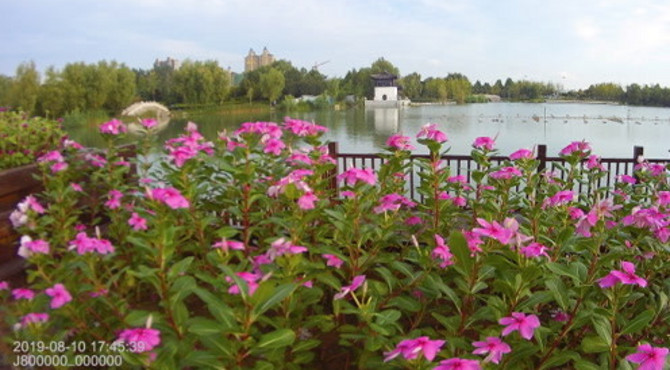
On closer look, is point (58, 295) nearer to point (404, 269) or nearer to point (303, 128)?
point (404, 269)

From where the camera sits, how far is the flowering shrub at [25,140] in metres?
5.04

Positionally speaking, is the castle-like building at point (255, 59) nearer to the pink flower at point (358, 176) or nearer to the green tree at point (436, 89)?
the green tree at point (436, 89)

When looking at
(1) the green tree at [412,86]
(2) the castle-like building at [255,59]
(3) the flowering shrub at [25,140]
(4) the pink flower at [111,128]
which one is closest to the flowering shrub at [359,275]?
(4) the pink flower at [111,128]

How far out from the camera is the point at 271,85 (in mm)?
55344

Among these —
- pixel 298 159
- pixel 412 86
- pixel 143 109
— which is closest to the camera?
pixel 298 159

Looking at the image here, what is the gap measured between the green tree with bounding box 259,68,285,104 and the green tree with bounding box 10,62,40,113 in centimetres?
2976

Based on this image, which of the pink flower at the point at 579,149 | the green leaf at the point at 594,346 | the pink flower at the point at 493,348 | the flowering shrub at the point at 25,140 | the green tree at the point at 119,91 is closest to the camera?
the pink flower at the point at 493,348

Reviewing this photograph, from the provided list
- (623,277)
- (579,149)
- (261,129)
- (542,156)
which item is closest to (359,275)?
(623,277)

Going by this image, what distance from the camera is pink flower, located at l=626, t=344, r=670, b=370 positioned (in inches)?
44.9

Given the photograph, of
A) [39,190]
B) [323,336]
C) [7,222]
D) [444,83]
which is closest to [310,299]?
[323,336]

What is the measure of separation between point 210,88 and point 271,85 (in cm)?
976

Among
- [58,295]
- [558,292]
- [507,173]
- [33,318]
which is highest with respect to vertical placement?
[507,173]

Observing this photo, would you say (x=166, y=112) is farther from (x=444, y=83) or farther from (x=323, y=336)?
(x=444, y=83)

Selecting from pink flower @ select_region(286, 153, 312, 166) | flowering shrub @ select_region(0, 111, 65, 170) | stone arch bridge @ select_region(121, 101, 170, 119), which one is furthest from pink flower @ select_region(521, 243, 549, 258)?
stone arch bridge @ select_region(121, 101, 170, 119)
